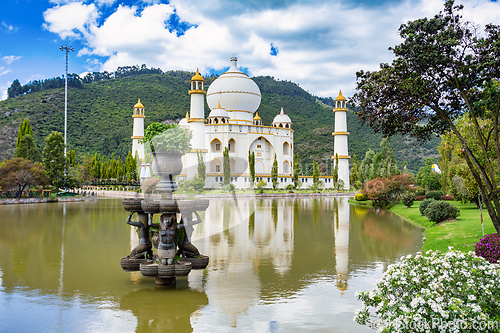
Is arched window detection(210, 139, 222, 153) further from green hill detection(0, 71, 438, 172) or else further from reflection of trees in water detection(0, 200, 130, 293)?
reflection of trees in water detection(0, 200, 130, 293)

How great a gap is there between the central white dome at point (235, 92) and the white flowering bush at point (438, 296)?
46.3 metres

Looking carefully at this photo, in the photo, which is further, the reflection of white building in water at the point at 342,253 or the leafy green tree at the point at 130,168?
the leafy green tree at the point at 130,168

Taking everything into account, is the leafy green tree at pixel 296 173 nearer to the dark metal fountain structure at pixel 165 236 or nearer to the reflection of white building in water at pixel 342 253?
the reflection of white building in water at pixel 342 253

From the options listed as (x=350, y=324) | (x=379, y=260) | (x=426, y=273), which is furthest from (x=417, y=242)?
(x=426, y=273)

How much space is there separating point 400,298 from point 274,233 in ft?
31.6

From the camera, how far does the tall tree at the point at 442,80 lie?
24.2ft

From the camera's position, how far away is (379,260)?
9531mm

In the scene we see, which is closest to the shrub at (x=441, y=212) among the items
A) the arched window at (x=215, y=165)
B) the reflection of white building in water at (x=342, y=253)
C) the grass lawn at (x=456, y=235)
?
the grass lawn at (x=456, y=235)

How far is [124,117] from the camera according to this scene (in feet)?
246

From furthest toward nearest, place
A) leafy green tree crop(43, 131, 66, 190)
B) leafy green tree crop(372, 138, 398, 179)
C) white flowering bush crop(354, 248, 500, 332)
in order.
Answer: leafy green tree crop(43, 131, 66, 190), leafy green tree crop(372, 138, 398, 179), white flowering bush crop(354, 248, 500, 332)

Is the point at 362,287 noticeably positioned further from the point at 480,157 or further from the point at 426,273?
the point at 480,157

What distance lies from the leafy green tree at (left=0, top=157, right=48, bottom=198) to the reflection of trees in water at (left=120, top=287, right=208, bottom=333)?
24.7 meters

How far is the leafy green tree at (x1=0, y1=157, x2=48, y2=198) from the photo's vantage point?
1077 inches

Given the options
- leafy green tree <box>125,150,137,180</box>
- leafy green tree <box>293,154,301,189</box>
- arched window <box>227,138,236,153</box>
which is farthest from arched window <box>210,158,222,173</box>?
leafy green tree <box>125,150,137,180</box>
